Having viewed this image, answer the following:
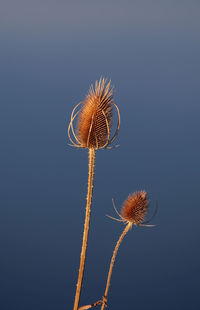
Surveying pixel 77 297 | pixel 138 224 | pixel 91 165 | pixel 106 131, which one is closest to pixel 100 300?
pixel 77 297

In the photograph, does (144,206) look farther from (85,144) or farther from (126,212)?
(85,144)

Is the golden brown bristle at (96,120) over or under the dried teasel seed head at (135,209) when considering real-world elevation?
over

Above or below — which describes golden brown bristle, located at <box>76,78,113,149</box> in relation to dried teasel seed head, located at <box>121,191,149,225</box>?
above

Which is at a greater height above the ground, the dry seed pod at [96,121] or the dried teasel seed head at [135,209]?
the dry seed pod at [96,121]
